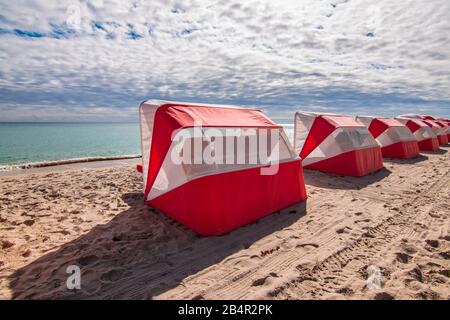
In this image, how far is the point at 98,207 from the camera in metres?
6.09

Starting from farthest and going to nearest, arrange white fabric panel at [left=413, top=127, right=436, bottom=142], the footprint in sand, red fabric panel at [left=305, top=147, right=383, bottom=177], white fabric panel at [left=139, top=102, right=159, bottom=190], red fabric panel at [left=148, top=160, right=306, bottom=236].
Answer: white fabric panel at [left=413, top=127, right=436, bottom=142], red fabric panel at [left=305, top=147, right=383, bottom=177], white fabric panel at [left=139, top=102, right=159, bottom=190], red fabric panel at [left=148, top=160, right=306, bottom=236], the footprint in sand

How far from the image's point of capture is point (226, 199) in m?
4.59

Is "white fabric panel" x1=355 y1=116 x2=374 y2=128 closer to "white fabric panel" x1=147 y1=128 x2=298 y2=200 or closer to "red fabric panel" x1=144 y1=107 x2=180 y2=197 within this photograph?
"white fabric panel" x1=147 y1=128 x2=298 y2=200

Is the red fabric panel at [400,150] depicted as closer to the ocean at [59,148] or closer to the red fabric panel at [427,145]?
the red fabric panel at [427,145]

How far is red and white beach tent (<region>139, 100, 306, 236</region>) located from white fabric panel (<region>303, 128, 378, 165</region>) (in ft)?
13.0

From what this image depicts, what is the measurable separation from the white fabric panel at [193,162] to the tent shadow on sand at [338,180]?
279 cm

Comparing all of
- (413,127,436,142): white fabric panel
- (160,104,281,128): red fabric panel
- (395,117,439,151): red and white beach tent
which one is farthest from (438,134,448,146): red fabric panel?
(160,104,281,128): red fabric panel

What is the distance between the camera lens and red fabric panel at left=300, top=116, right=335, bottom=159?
9500mm

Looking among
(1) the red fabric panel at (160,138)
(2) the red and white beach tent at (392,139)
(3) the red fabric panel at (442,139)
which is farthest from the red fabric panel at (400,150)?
(1) the red fabric panel at (160,138)

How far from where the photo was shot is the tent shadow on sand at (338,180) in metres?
8.02

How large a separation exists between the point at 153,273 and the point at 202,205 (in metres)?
1.33
